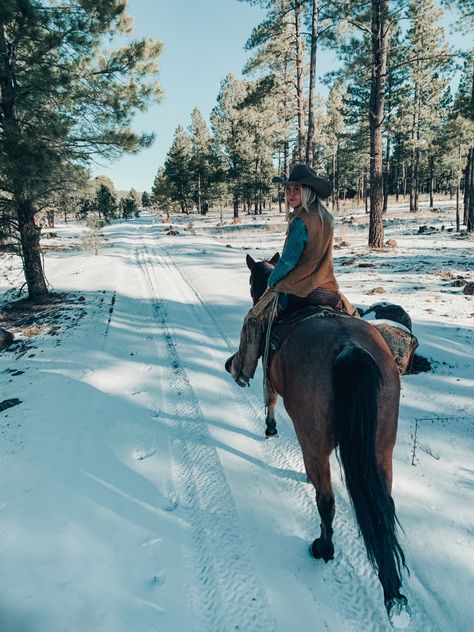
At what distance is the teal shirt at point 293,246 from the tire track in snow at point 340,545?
2.00m

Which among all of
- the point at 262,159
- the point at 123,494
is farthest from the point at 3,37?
the point at 262,159

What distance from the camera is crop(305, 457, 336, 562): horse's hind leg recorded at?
249 cm

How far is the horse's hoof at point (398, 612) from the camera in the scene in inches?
78.2

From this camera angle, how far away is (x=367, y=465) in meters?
2.13

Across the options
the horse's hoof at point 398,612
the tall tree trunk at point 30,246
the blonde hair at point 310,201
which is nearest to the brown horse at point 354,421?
the horse's hoof at point 398,612

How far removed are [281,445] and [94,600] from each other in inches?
87.0

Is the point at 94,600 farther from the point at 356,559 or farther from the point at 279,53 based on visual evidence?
the point at 279,53

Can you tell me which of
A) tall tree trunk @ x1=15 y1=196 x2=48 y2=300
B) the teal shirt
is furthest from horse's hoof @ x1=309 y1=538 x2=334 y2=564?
tall tree trunk @ x1=15 y1=196 x2=48 y2=300

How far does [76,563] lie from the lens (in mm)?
2658

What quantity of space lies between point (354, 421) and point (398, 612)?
1.08 m

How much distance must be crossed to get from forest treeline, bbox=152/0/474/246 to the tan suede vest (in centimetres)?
1249

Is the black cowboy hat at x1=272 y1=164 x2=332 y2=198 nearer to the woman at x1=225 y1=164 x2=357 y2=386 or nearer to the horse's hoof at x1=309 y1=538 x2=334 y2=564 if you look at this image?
the woman at x1=225 y1=164 x2=357 y2=386

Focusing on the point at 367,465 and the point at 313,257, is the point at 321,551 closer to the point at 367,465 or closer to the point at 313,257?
the point at 367,465

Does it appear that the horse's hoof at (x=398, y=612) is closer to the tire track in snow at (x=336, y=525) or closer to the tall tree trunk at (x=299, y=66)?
the tire track in snow at (x=336, y=525)
